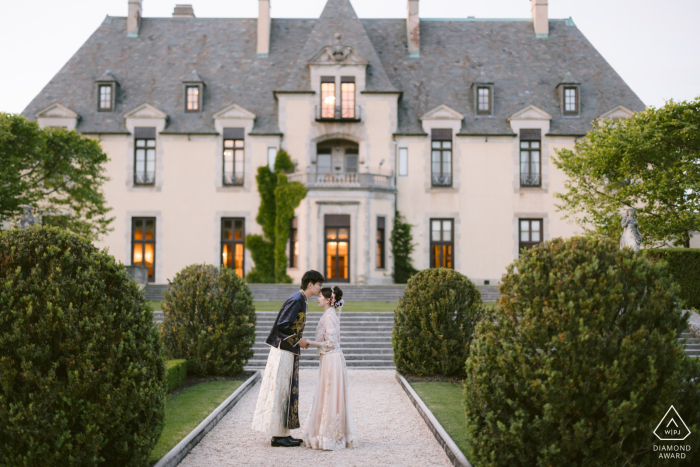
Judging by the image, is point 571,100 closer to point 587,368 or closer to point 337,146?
point 337,146

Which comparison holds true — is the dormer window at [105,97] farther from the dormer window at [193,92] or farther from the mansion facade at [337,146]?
the dormer window at [193,92]

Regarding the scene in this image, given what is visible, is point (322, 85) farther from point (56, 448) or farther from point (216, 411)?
point (56, 448)

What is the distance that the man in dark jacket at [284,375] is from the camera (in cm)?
715

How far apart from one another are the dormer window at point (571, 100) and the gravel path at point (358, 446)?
25.4 m

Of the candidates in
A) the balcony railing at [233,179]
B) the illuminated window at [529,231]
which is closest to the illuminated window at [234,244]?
the balcony railing at [233,179]

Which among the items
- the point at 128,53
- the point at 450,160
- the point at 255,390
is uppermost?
the point at 128,53

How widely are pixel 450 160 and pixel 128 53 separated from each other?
18723mm

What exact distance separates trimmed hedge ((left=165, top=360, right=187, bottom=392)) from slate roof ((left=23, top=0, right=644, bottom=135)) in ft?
68.3

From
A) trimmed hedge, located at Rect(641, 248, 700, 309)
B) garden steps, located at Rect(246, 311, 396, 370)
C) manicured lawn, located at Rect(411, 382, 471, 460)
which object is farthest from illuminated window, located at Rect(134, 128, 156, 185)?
manicured lawn, located at Rect(411, 382, 471, 460)

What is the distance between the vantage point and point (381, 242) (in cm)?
2978

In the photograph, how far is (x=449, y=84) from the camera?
32.3 m

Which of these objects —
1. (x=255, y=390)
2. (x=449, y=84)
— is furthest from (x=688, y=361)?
(x=449, y=84)

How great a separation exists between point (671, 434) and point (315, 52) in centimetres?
2887

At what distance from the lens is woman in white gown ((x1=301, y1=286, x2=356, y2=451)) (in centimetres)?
709
